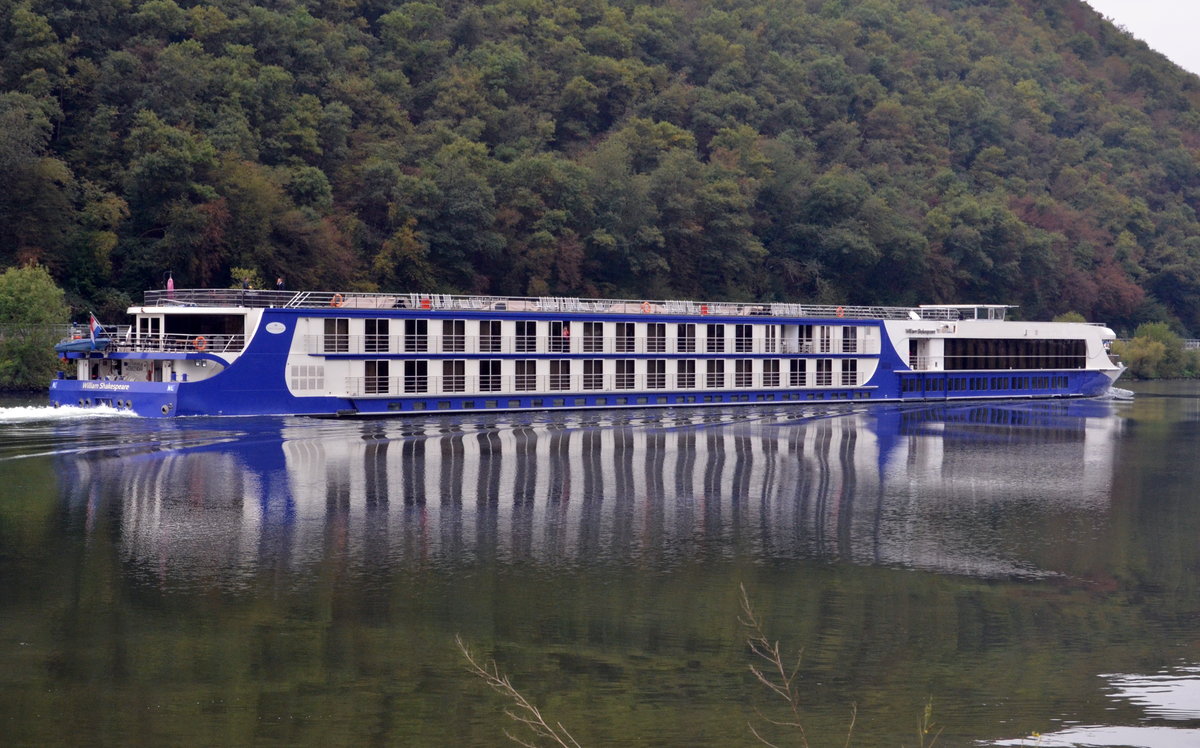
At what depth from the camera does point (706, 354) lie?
6862 cm

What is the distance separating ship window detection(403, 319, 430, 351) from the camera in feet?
194

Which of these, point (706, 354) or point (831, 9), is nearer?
point (706, 354)

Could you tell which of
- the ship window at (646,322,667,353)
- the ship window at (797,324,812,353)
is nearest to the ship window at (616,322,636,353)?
the ship window at (646,322,667,353)

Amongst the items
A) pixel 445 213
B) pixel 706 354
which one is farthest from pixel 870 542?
pixel 445 213

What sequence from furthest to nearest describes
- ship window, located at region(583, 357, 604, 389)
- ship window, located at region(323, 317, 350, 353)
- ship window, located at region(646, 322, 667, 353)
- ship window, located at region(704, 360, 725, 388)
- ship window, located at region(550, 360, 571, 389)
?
1. ship window, located at region(704, 360, 725, 388)
2. ship window, located at region(646, 322, 667, 353)
3. ship window, located at region(583, 357, 604, 389)
4. ship window, located at region(550, 360, 571, 389)
5. ship window, located at region(323, 317, 350, 353)

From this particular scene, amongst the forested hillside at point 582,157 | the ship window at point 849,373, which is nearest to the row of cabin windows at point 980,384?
the ship window at point 849,373

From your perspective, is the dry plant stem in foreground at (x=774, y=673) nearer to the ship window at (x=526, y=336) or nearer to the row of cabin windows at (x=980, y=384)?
the ship window at (x=526, y=336)

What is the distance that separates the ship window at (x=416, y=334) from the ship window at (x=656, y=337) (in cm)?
1216

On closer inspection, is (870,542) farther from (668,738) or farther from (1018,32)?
(1018,32)

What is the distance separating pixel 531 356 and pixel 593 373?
3.77 meters

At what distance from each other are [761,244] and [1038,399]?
113 feet

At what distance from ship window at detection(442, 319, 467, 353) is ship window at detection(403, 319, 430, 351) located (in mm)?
818

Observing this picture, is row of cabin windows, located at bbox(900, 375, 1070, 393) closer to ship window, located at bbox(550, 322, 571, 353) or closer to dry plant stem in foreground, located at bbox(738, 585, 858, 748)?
ship window, located at bbox(550, 322, 571, 353)

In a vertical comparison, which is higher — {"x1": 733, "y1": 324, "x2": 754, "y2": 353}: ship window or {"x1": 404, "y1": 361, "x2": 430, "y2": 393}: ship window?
{"x1": 733, "y1": 324, "x2": 754, "y2": 353}: ship window
